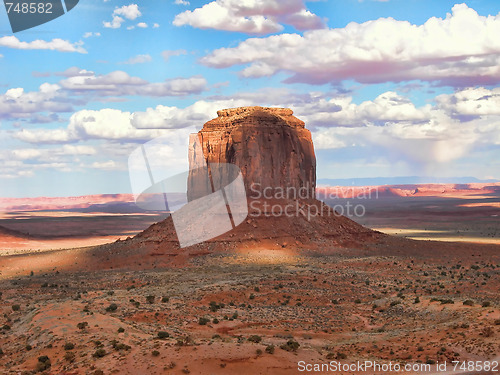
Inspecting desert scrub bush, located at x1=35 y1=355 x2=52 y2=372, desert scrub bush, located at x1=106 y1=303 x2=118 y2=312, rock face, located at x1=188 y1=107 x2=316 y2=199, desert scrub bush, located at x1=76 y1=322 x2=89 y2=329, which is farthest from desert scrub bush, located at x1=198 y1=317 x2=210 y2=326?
rock face, located at x1=188 y1=107 x2=316 y2=199

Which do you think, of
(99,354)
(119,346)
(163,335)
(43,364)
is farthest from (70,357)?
(163,335)

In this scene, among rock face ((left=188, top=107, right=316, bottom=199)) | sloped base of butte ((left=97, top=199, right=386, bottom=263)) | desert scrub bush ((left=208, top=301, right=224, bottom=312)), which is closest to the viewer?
desert scrub bush ((left=208, top=301, right=224, bottom=312))

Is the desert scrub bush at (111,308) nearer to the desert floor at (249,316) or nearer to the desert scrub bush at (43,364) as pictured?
the desert floor at (249,316)

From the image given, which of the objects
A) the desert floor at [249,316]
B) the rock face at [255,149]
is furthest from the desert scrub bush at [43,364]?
→ the rock face at [255,149]

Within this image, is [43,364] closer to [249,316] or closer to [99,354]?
[99,354]

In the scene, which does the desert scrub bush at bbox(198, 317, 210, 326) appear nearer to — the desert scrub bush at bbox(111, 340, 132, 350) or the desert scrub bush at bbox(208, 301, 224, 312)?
the desert scrub bush at bbox(208, 301, 224, 312)

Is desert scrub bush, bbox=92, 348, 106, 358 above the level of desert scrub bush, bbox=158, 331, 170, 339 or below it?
above
